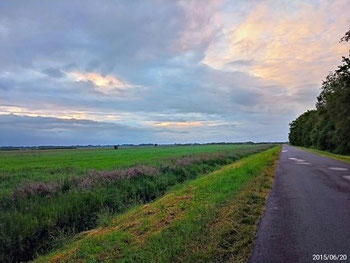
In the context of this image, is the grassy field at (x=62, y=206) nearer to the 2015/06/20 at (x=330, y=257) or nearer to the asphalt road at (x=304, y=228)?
the asphalt road at (x=304, y=228)

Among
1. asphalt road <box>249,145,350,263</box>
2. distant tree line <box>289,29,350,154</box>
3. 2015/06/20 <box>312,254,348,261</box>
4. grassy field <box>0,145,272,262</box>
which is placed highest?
distant tree line <box>289,29,350,154</box>

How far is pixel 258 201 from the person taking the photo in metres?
9.09

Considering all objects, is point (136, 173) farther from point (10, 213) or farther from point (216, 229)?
point (216, 229)

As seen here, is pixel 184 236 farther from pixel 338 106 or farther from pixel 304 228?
pixel 338 106

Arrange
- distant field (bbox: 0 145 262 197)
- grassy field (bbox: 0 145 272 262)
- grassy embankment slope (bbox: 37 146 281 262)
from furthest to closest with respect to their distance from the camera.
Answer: distant field (bbox: 0 145 262 197) < grassy field (bbox: 0 145 272 262) < grassy embankment slope (bbox: 37 146 281 262)

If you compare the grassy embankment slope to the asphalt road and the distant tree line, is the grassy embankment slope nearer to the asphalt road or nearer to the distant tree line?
the asphalt road

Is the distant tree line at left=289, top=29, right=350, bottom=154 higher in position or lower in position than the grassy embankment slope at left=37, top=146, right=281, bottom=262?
higher

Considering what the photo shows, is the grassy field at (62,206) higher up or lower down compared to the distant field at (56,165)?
lower down

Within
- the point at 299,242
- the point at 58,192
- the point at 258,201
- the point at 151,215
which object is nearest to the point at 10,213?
the point at 58,192

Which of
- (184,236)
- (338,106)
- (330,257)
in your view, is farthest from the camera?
(338,106)

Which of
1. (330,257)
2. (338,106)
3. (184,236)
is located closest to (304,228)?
→ (330,257)

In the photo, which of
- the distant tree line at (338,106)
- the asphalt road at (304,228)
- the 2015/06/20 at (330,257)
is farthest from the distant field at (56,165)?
the distant tree line at (338,106)

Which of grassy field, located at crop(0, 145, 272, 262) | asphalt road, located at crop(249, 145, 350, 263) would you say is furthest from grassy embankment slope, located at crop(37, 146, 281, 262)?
grassy field, located at crop(0, 145, 272, 262)

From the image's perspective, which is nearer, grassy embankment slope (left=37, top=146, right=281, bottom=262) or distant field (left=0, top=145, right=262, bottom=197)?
grassy embankment slope (left=37, top=146, right=281, bottom=262)
